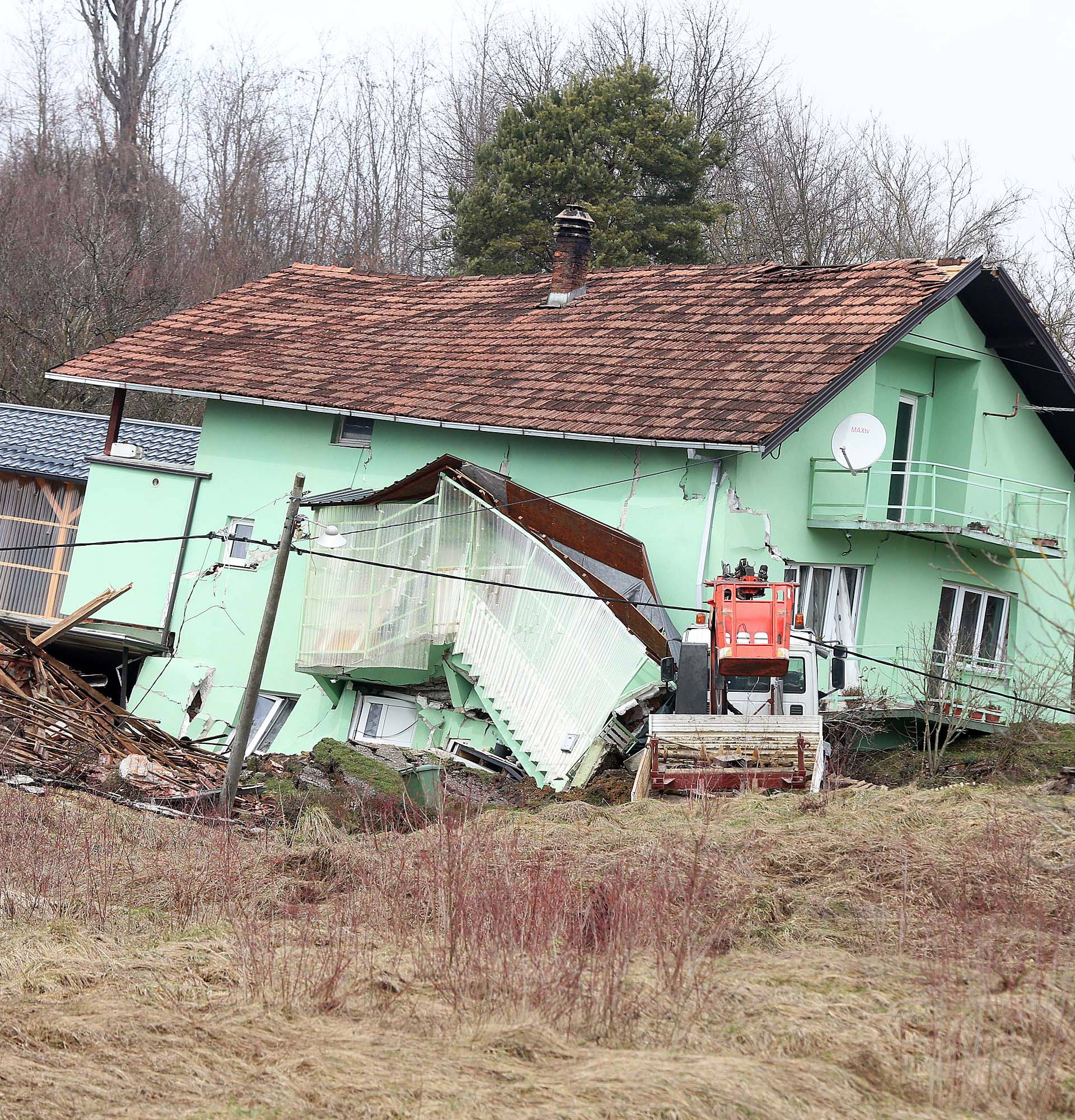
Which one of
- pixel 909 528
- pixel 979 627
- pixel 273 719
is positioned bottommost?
pixel 273 719

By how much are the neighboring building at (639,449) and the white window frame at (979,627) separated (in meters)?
0.08

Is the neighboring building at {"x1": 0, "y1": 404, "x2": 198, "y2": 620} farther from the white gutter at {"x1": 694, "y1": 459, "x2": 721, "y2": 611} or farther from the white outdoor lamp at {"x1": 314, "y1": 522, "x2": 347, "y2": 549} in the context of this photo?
the white gutter at {"x1": 694, "y1": 459, "x2": 721, "y2": 611}

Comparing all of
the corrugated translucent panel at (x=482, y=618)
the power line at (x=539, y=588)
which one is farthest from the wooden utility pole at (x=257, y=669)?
the corrugated translucent panel at (x=482, y=618)

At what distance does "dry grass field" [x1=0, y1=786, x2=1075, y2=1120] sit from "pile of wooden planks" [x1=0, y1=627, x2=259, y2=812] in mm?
5977

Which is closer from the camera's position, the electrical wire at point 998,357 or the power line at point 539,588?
the power line at point 539,588

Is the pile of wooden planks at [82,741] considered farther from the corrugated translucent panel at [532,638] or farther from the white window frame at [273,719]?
the corrugated translucent panel at [532,638]

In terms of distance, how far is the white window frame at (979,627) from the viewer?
22828 mm

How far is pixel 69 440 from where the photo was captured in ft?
89.7

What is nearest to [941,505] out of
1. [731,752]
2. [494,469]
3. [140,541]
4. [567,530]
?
[567,530]

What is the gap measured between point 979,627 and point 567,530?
8642mm

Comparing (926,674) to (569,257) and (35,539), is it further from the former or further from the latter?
(35,539)

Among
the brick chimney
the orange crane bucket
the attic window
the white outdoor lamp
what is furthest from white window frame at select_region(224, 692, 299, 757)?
the orange crane bucket

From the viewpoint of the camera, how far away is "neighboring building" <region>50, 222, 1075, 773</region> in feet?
65.6

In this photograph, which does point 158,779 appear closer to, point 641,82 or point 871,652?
point 871,652
